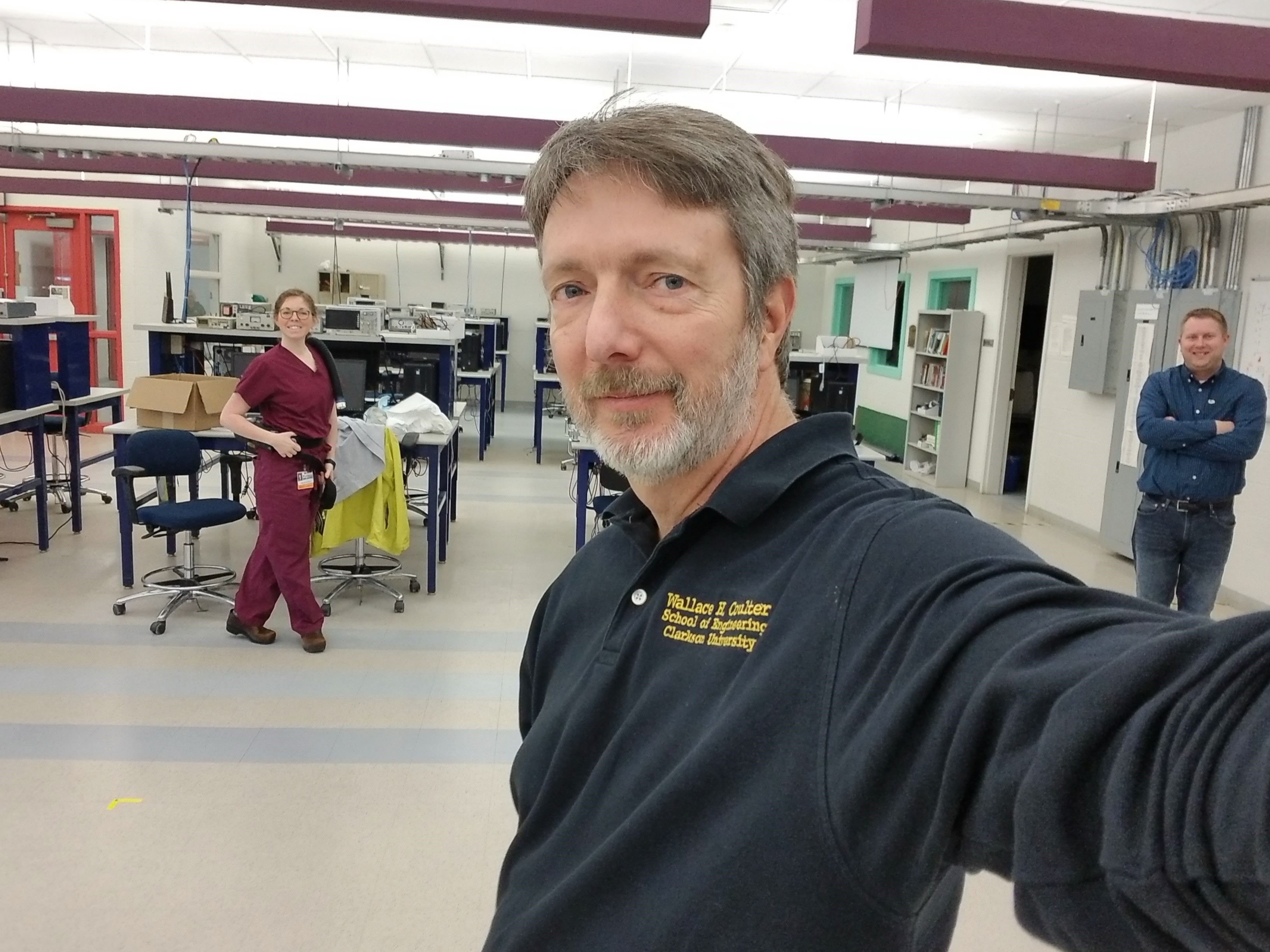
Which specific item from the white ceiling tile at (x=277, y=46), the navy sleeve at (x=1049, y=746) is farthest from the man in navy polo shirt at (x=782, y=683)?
the white ceiling tile at (x=277, y=46)

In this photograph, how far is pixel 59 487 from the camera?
6758mm

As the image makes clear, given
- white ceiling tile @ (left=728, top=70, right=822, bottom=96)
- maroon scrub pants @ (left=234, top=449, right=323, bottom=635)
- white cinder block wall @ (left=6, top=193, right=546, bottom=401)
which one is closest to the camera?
maroon scrub pants @ (left=234, top=449, right=323, bottom=635)

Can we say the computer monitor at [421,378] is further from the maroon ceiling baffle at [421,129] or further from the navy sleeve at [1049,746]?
the navy sleeve at [1049,746]

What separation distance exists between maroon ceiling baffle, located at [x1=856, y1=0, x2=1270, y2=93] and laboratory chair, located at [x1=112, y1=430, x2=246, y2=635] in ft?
12.3

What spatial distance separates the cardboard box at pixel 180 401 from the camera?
494cm

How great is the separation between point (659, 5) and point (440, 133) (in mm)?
2813

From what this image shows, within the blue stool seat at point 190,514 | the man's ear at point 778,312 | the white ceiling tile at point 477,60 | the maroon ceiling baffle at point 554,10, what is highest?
the white ceiling tile at point 477,60

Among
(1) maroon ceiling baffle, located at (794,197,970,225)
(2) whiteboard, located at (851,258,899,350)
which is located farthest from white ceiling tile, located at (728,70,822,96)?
(2) whiteboard, located at (851,258,899,350)

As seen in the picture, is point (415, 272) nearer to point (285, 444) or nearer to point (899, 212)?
point (899, 212)

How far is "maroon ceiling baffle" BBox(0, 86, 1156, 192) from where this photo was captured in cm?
519

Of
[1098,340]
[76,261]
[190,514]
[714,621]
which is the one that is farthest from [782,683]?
[76,261]

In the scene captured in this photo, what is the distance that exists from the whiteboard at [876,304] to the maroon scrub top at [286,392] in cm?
907

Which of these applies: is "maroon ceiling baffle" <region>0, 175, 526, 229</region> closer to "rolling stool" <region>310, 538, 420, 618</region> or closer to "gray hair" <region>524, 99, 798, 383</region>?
"rolling stool" <region>310, 538, 420, 618</region>

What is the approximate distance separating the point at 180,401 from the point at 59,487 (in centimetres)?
267
